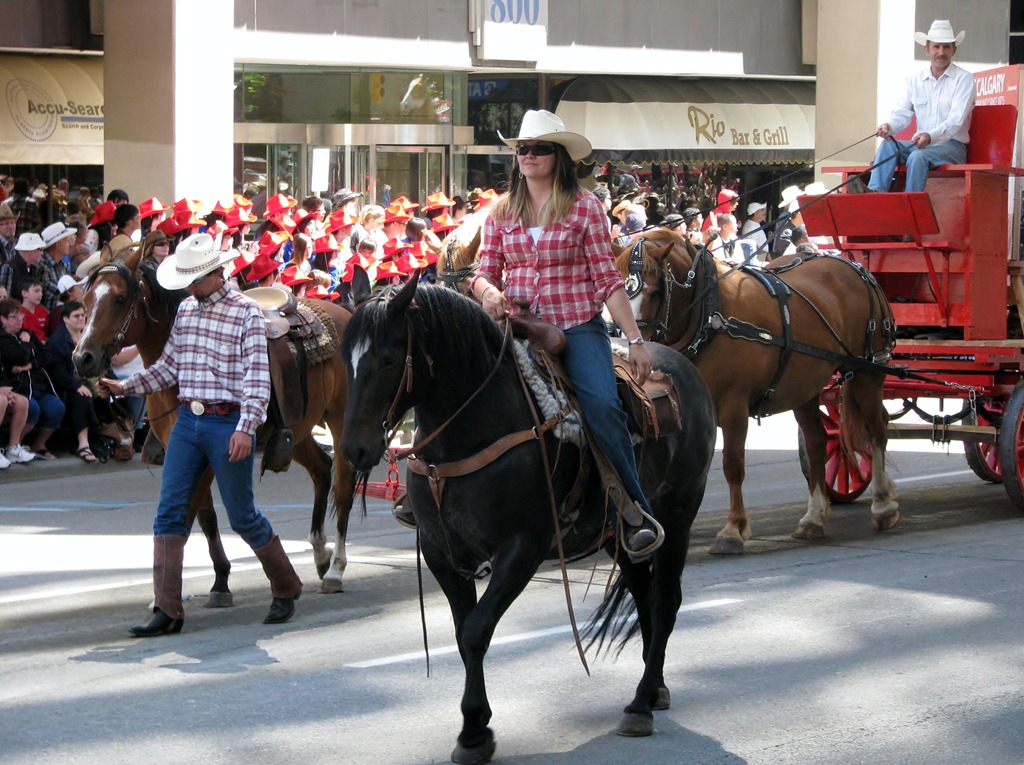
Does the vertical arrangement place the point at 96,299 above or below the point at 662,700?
above

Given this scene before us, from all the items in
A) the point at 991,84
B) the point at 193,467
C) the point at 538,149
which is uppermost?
the point at 991,84

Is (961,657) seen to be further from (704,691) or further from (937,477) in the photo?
(937,477)

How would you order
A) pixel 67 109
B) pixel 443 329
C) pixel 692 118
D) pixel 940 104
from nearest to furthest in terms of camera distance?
pixel 443 329, pixel 940 104, pixel 67 109, pixel 692 118

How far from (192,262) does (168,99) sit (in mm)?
11816

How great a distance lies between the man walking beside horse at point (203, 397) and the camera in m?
7.83

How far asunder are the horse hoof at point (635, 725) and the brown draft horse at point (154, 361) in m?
2.98

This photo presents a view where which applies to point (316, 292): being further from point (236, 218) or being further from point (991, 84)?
point (991, 84)

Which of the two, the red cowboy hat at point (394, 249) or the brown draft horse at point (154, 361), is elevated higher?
the red cowboy hat at point (394, 249)

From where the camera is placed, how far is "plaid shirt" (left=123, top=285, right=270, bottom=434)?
7848mm

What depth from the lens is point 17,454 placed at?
1375 cm

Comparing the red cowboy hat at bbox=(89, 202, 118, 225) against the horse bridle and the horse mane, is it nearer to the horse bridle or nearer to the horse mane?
the horse bridle

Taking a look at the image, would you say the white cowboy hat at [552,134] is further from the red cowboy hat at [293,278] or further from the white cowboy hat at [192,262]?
the red cowboy hat at [293,278]

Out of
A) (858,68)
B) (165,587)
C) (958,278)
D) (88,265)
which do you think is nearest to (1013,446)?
(958,278)

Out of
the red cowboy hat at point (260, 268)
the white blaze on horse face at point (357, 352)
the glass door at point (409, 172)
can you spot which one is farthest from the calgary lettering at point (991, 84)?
the glass door at point (409, 172)
